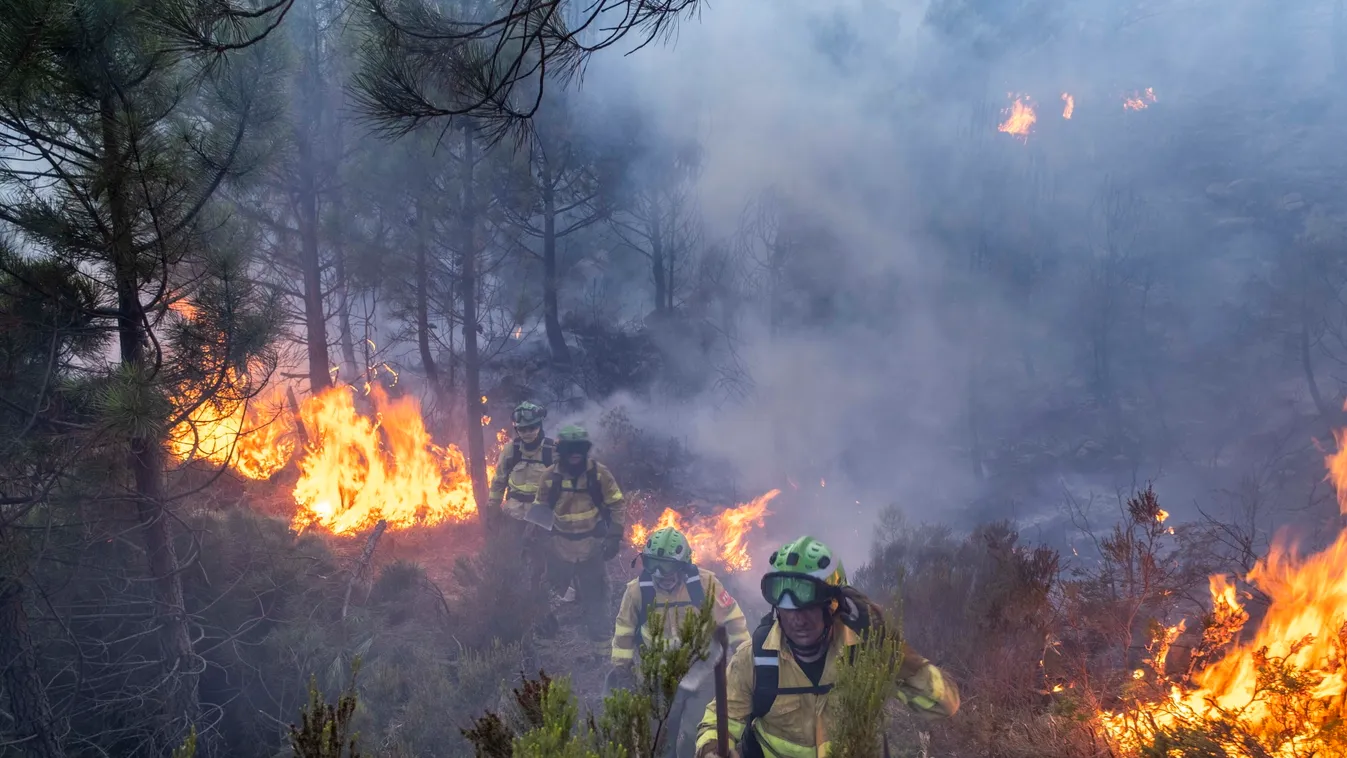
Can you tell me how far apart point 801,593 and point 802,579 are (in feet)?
0.27

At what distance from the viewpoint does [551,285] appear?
65.3 feet

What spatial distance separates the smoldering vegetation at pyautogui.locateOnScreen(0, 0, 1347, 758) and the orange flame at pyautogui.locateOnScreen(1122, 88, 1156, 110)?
85.9 inches

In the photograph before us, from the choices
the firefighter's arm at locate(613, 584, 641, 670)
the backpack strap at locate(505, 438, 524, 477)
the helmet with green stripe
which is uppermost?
the backpack strap at locate(505, 438, 524, 477)

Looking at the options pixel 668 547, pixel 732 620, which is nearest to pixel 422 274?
pixel 668 547

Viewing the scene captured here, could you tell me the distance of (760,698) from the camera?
3768 mm

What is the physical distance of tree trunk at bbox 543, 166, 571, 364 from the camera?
1894 cm

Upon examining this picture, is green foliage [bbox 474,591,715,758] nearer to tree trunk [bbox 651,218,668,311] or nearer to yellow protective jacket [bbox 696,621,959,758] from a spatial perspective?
yellow protective jacket [bbox 696,621,959,758]

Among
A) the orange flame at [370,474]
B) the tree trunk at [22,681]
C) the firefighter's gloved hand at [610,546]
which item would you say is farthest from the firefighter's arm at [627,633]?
the orange flame at [370,474]

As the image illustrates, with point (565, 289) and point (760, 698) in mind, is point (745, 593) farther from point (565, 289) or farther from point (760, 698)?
point (565, 289)

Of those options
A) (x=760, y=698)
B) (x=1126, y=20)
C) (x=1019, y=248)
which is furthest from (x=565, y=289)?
(x=1126, y=20)

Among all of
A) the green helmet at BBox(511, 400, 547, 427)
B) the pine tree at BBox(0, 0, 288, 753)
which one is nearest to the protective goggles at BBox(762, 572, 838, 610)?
the pine tree at BBox(0, 0, 288, 753)

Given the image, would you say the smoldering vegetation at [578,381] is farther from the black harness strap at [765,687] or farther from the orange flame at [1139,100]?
the orange flame at [1139,100]

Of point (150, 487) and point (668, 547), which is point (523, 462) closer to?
point (668, 547)

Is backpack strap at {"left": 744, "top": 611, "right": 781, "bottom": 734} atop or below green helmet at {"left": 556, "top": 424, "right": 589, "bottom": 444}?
below
